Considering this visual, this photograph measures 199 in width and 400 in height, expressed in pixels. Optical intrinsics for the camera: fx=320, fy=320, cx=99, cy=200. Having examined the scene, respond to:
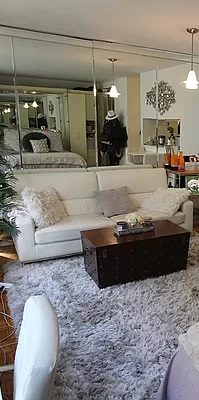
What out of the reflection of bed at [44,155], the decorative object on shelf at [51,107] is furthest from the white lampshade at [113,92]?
the reflection of bed at [44,155]

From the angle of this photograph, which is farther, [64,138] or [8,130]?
[64,138]

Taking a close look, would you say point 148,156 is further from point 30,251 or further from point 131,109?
point 30,251

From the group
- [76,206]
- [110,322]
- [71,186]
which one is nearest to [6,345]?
[110,322]

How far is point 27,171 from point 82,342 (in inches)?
92.4

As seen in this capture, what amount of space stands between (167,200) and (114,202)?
624 mm

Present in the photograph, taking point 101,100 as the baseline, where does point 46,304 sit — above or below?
below

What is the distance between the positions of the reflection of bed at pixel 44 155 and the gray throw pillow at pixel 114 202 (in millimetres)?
845

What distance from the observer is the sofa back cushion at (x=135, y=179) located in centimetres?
397

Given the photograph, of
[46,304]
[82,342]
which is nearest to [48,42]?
[82,342]

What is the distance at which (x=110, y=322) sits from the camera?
2225 mm

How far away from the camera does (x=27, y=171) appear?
3869 mm

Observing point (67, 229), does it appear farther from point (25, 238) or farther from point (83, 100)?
point (83, 100)

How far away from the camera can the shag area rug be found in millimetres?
1715

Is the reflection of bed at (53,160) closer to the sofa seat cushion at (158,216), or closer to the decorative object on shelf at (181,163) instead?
the sofa seat cushion at (158,216)
